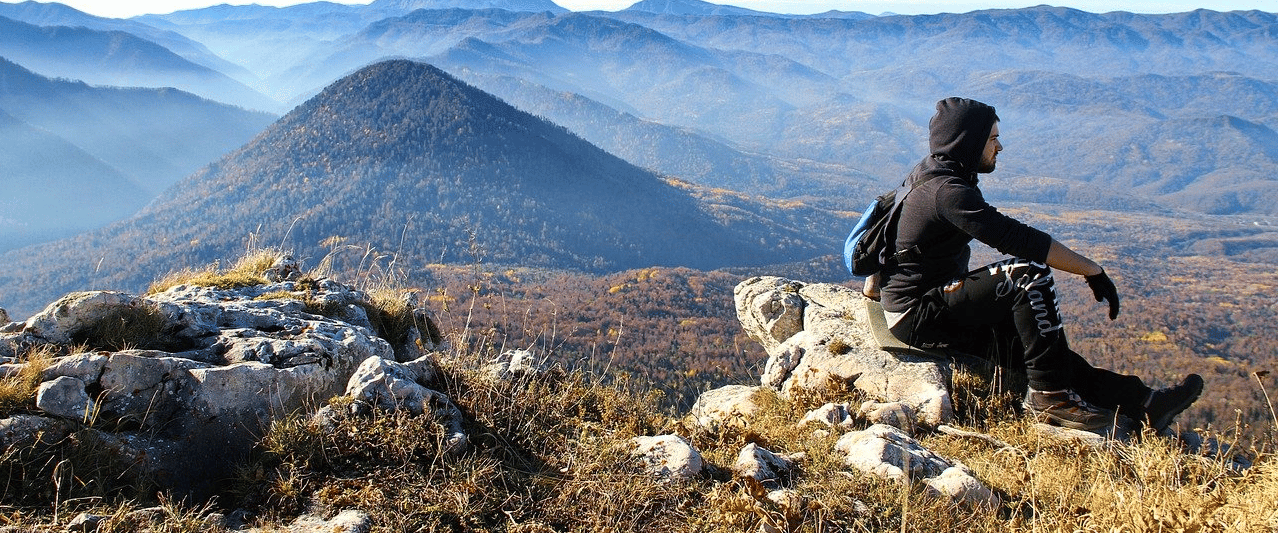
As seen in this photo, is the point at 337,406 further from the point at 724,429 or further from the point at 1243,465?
the point at 1243,465

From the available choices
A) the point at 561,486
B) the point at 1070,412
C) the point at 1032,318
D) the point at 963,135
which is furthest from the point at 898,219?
the point at 561,486

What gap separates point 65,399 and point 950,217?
450 cm

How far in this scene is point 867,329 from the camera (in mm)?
6051

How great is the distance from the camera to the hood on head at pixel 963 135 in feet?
13.8

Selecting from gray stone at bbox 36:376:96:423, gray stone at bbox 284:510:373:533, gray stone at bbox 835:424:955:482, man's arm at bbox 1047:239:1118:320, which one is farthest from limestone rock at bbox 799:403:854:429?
gray stone at bbox 36:376:96:423

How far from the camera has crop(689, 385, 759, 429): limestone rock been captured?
4367mm

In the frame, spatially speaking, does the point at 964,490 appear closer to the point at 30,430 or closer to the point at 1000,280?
the point at 1000,280

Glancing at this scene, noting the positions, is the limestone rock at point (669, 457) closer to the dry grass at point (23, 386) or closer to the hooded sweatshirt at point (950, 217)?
the hooded sweatshirt at point (950, 217)

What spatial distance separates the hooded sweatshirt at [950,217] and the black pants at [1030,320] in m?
0.15

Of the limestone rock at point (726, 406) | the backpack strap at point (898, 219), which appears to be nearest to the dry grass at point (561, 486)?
the limestone rock at point (726, 406)

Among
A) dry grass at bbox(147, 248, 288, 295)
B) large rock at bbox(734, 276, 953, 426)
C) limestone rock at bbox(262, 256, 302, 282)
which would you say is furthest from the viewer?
limestone rock at bbox(262, 256, 302, 282)

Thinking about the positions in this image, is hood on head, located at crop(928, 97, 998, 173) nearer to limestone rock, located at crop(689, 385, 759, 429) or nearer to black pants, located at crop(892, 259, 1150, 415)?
black pants, located at crop(892, 259, 1150, 415)

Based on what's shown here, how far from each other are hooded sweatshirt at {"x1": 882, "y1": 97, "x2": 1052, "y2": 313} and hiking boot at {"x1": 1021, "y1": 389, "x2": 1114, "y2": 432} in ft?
3.02

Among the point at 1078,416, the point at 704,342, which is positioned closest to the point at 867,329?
the point at 1078,416
